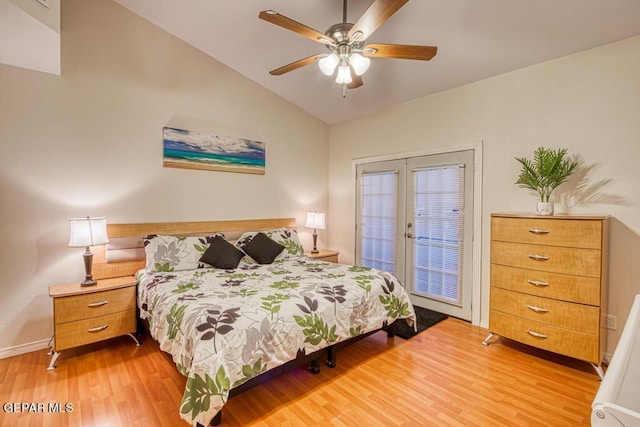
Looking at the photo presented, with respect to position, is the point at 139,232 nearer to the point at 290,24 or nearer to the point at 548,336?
the point at 290,24

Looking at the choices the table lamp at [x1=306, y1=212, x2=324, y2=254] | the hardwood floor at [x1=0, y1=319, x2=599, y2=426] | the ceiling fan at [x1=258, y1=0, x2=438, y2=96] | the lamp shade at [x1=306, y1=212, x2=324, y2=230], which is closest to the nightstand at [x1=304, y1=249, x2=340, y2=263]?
the table lamp at [x1=306, y1=212, x2=324, y2=254]

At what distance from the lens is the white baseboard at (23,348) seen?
8.68ft

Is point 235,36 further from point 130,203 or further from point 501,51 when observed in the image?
point 501,51

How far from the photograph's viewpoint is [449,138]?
3.60m

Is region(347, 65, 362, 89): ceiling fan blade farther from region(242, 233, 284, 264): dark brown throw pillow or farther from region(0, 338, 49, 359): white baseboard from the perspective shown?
region(0, 338, 49, 359): white baseboard

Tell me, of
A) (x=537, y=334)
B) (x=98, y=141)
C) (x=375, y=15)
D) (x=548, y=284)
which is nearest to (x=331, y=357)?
(x=537, y=334)

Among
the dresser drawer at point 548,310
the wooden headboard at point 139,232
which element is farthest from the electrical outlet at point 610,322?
the wooden headboard at point 139,232

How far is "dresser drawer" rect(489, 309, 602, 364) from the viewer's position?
7.74 feet

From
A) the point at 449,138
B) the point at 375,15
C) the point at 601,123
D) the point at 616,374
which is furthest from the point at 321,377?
the point at 601,123

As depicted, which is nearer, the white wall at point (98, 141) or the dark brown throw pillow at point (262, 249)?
the white wall at point (98, 141)

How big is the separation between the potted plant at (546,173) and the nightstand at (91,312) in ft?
12.4

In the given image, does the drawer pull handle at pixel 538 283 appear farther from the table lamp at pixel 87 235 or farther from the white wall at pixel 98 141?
the table lamp at pixel 87 235

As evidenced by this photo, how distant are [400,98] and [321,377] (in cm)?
336

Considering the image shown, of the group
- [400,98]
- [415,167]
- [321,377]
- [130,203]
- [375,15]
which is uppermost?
[400,98]
